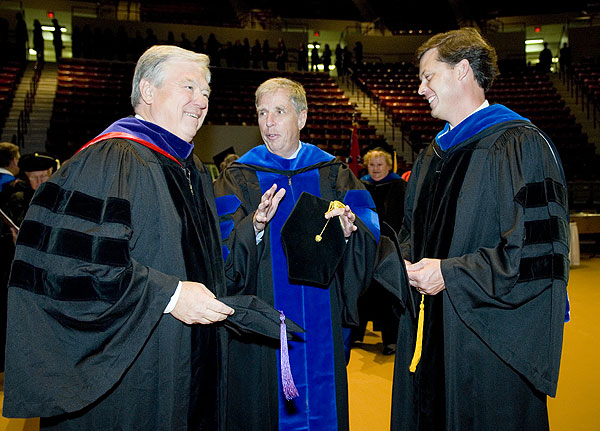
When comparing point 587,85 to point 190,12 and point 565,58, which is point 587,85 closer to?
point 565,58

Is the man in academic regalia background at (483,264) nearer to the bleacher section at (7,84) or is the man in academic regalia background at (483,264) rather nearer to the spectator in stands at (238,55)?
the bleacher section at (7,84)

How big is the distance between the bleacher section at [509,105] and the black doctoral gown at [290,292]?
12476 mm

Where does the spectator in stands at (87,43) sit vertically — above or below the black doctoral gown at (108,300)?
above

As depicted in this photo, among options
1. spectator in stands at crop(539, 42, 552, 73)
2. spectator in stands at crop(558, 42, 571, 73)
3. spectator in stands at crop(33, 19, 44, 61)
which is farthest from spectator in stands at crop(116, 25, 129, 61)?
spectator in stands at crop(558, 42, 571, 73)

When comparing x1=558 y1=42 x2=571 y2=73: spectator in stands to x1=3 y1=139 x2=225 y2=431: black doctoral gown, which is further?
x1=558 y1=42 x2=571 y2=73: spectator in stands

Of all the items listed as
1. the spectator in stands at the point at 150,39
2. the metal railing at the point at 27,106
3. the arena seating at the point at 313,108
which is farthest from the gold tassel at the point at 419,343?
the spectator in stands at the point at 150,39

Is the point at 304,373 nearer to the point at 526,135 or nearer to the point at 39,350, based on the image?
the point at 39,350

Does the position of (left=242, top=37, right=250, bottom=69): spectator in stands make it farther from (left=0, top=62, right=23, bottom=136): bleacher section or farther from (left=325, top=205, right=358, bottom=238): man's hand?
(left=325, top=205, right=358, bottom=238): man's hand

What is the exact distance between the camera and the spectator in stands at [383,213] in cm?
504

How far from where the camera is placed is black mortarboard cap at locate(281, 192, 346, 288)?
240 cm

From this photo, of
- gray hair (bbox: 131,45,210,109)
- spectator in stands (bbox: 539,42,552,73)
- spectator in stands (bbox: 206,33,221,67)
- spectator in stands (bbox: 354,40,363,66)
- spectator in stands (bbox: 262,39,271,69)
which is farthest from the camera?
spectator in stands (bbox: 354,40,363,66)

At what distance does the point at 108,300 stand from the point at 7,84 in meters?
17.0

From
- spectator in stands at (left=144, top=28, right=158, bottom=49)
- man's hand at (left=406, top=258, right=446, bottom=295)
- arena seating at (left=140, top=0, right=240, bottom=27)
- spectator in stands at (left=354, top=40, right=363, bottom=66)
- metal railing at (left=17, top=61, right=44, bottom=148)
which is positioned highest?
arena seating at (left=140, top=0, right=240, bottom=27)

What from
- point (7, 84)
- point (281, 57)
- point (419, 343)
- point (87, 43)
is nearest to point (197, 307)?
point (419, 343)
